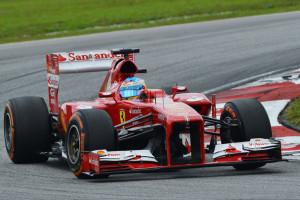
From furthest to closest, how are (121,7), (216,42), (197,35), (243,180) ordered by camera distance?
(121,7) < (197,35) < (216,42) < (243,180)

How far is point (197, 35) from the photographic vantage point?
25.7 meters

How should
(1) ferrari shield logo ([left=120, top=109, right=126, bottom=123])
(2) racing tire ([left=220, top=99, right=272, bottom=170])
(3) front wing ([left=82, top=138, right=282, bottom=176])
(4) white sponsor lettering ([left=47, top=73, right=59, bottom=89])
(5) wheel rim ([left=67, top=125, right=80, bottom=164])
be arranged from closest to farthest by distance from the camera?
(3) front wing ([left=82, top=138, right=282, bottom=176]) → (5) wheel rim ([left=67, top=125, right=80, bottom=164]) → (2) racing tire ([left=220, top=99, right=272, bottom=170]) → (1) ferrari shield logo ([left=120, top=109, right=126, bottom=123]) → (4) white sponsor lettering ([left=47, top=73, right=59, bottom=89])

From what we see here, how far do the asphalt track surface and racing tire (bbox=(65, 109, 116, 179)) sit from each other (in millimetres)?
220

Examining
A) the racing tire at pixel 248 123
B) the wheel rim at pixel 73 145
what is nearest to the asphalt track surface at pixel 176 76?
the wheel rim at pixel 73 145

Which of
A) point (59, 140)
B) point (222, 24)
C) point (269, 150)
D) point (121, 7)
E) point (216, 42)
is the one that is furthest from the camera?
point (121, 7)

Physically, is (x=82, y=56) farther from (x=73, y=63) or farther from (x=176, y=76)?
(x=176, y=76)

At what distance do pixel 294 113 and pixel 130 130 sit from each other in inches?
147

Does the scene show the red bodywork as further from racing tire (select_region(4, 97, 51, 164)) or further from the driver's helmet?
racing tire (select_region(4, 97, 51, 164))

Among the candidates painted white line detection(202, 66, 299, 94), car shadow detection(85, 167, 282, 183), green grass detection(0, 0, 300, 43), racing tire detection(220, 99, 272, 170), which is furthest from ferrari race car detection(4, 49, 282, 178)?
green grass detection(0, 0, 300, 43)

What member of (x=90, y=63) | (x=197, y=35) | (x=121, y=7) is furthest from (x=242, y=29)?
(x=90, y=63)

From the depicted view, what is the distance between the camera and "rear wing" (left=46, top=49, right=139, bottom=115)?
1290 centimetres

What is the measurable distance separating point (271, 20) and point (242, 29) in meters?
2.01

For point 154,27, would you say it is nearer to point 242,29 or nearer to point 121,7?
point 242,29

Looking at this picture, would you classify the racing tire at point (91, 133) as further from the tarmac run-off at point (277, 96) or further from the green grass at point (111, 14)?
the green grass at point (111, 14)
